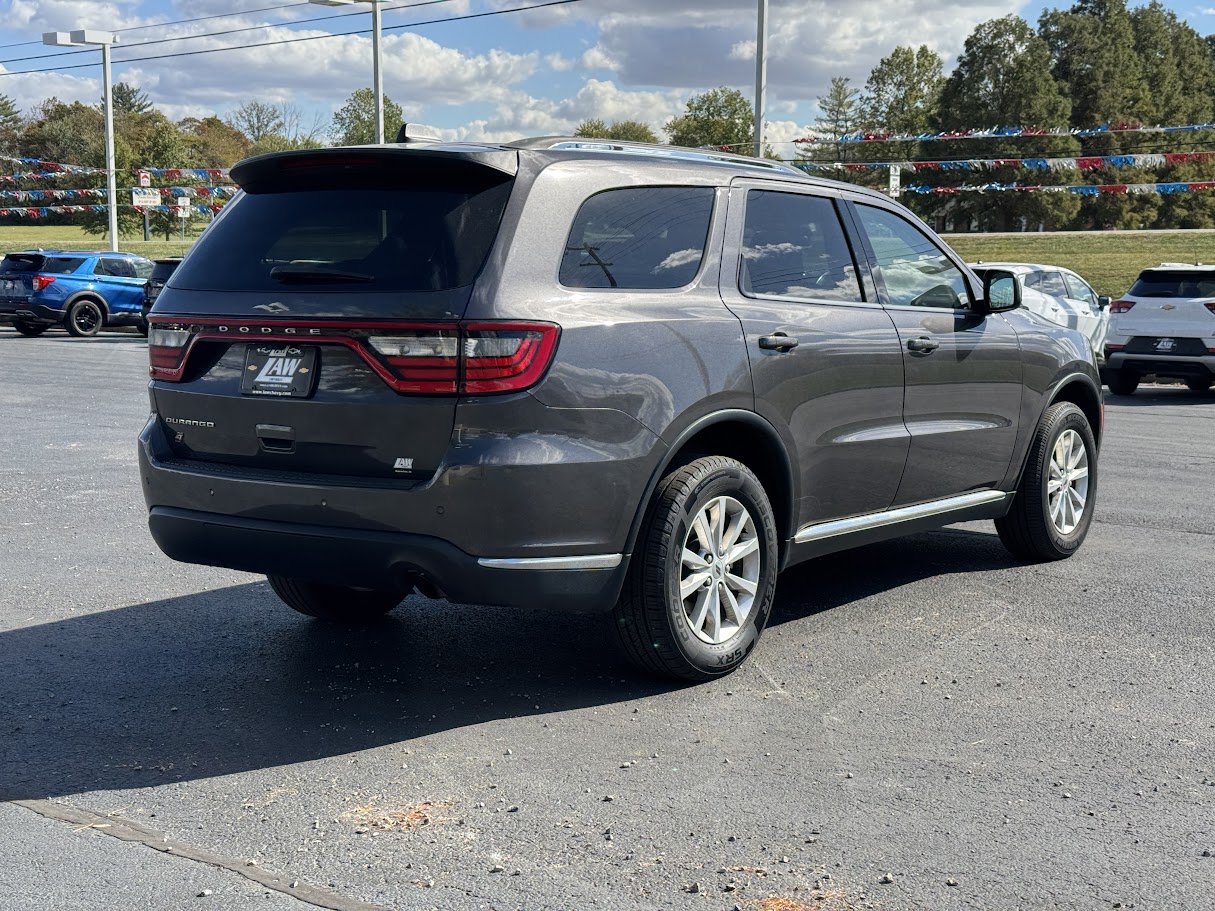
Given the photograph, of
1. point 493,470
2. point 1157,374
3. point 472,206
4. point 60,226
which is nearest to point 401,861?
point 493,470

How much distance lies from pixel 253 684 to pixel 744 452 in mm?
1986

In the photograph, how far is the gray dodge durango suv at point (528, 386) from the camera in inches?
173

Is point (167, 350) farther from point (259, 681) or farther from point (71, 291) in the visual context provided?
point (71, 291)

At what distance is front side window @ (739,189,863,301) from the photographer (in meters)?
5.38

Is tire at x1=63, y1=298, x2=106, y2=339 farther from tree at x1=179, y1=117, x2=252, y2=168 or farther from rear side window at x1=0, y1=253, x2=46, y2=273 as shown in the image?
tree at x1=179, y1=117, x2=252, y2=168

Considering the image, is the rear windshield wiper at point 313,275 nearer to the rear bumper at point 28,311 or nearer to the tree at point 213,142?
the rear bumper at point 28,311

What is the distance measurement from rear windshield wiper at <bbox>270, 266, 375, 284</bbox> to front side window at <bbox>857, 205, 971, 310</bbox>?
2.43 meters

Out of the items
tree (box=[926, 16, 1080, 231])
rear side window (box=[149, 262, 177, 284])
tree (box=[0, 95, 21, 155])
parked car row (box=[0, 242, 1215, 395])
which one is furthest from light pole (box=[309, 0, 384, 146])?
tree (box=[0, 95, 21, 155])

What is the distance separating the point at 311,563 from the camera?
4.59 m

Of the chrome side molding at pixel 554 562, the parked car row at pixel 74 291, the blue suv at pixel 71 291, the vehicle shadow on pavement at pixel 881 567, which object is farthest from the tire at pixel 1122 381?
the blue suv at pixel 71 291

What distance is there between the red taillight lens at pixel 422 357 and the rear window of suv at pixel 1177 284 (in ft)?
48.9

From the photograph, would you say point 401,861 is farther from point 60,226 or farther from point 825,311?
point 60,226

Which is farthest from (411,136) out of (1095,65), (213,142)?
(213,142)

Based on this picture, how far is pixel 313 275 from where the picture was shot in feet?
15.2
